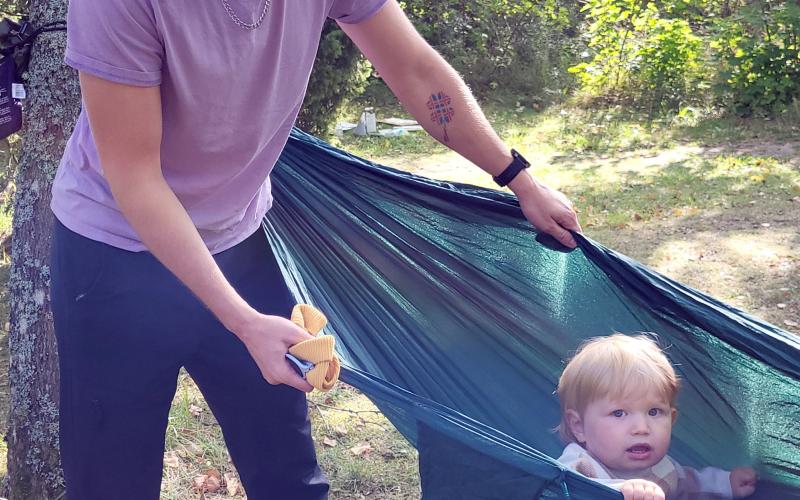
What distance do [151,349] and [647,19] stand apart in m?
6.67

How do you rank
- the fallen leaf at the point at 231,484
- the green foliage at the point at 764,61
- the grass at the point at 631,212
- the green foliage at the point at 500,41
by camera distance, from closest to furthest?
the fallen leaf at the point at 231,484, the grass at the point at 631,212, the green foliage at the point at 764,61, the green foliage at the point at 500,41

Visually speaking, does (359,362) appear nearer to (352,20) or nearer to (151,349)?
(151,349)

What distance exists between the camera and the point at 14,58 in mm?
2186

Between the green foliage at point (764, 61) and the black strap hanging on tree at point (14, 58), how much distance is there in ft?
18.6

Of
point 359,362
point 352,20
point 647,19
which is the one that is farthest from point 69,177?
point 647,19

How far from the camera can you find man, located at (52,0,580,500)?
1285 millimetres

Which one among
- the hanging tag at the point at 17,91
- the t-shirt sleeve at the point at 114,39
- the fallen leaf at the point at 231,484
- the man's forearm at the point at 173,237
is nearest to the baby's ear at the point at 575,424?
the man's forearm at the point at 173,237

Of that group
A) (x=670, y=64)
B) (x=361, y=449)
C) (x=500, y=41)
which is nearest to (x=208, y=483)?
(x=361, y=449)

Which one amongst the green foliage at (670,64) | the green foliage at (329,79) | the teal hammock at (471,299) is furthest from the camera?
the green foliage at (670,64)

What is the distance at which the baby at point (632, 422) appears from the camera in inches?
73.1

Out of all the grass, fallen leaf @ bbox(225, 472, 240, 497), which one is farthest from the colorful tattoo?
fallen leaf @ bbox(225, 472, 240, 497)

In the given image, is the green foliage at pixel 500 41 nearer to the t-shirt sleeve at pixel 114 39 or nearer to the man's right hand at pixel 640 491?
the man's right hand at pixel 640 491

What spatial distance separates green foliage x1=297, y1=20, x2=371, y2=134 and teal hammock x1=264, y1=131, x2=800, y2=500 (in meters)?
3.21

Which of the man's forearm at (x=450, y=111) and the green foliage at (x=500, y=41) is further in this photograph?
the green foliage at (x=500, y=41)
